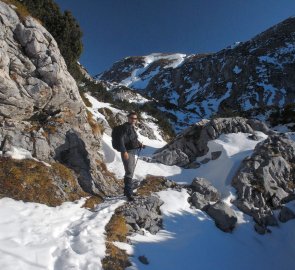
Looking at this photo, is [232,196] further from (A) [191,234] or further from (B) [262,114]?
(B) [262,114]

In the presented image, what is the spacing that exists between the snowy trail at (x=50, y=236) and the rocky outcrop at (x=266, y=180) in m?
6.95

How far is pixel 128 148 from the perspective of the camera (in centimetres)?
1308

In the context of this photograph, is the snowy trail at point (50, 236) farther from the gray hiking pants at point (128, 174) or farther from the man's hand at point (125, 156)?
the man's hand at point (125, 156)

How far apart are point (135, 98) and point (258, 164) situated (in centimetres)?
6166

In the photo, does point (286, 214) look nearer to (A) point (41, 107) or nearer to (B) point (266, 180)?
(B) point (266, 180)

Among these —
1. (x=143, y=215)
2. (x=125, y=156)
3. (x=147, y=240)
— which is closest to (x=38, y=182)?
(x=125, y=156)

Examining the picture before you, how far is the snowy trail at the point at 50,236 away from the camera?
7.66 metres

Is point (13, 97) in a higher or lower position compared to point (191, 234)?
higher

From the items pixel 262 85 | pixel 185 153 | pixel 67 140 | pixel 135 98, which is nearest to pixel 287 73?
pixel 262 85

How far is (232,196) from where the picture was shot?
15.9 metres

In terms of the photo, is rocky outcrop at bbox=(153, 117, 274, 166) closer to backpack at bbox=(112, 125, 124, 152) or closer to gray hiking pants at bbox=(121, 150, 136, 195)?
gray hiking pants at bbox=(121, 150, 136, 195)

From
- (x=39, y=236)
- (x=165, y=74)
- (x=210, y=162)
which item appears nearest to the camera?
(x=39, y=236)

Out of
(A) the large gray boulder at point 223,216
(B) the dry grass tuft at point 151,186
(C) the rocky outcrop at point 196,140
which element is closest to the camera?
(A) the large gray boulder at point 223,216

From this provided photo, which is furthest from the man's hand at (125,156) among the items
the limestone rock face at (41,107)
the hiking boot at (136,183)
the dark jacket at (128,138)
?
the hiking boot at (136,183)
